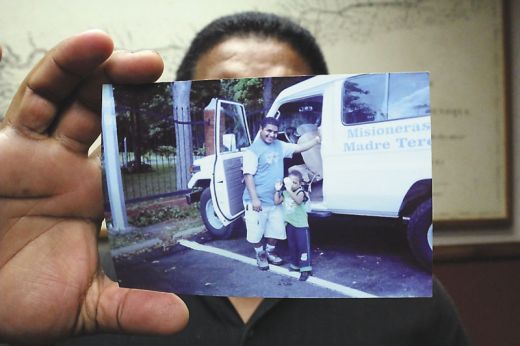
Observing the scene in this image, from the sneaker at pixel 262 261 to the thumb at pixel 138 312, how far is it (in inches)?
5.3

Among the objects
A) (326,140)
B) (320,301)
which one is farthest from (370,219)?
(320,301)

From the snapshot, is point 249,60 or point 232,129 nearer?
point 232,129

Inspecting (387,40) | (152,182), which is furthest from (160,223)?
(387,40)

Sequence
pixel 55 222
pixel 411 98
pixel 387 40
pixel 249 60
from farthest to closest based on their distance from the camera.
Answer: pixel 387 40 < pixel 249 60 < pixel 55 222 < pixel 411 98

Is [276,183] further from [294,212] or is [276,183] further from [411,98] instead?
[411,98]

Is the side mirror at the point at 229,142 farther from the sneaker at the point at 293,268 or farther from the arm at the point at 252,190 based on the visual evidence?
the sneaker at the point at 293,268

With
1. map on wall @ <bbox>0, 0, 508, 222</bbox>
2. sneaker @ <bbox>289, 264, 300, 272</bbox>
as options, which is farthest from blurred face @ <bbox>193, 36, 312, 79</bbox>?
sneaker @ <bbox>289, 264, 300, 272</bbox>

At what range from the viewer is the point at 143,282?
18.7 inches

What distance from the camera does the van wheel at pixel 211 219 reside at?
433mm

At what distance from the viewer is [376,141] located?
0.39m

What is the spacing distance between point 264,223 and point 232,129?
0.36ft

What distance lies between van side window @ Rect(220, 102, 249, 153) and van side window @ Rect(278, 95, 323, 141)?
0.14 feet

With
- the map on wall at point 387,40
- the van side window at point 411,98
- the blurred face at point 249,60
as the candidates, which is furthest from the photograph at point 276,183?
the map on wall at point 387,40

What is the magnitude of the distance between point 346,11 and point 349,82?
728mm
